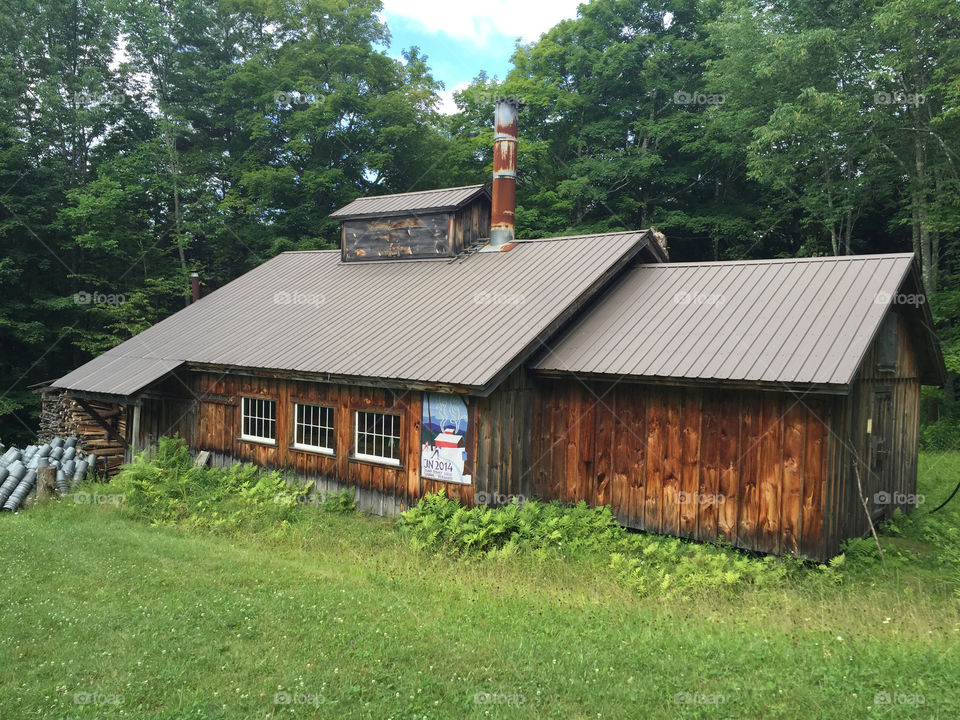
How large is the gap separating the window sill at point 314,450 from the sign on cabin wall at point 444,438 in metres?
2.28

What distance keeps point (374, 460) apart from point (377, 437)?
1.34 feet

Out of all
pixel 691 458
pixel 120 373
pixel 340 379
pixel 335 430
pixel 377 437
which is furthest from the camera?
pixel 120 373

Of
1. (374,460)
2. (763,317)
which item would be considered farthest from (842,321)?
(374,460)

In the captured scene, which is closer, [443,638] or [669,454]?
[443,638]

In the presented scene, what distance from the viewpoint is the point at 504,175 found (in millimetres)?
15734

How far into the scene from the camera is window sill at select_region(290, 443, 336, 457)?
1297 centimetres

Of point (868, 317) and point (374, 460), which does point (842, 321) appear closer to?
point (868, 317)

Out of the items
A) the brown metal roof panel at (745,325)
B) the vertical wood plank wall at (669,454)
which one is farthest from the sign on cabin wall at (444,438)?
the brown metal roof panel at (745,325)

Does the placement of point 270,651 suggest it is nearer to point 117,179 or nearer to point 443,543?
point 443,543

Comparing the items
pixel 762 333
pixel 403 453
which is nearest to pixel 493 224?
pixel 403 453

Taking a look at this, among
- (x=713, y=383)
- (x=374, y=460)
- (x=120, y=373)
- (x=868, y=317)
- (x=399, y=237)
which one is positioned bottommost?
(x=374, y=460)

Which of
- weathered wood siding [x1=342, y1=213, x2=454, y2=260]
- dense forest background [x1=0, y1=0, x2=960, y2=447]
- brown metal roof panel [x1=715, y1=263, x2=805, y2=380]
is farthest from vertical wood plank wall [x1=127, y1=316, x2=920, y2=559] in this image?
dense forest background [x1=0, y1=0, x2=960, y2=447]

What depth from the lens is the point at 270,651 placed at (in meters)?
6.38

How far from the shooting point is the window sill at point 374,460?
12010mm
